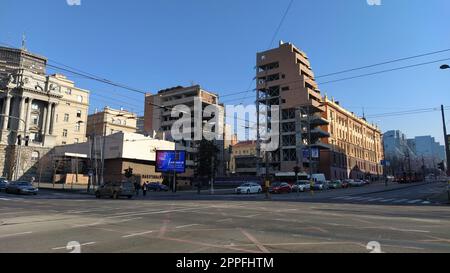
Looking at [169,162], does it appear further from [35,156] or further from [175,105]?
[175,105]

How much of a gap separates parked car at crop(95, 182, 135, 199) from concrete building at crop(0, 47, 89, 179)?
1754 inches

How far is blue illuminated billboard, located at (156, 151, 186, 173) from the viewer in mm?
59938

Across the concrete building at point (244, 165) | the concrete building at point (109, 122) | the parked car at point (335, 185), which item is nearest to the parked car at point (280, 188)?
the parked car at point (335, 185)

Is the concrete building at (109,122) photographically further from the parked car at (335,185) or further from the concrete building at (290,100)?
the parked car at (335,185)

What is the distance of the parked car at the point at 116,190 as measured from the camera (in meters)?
37.2

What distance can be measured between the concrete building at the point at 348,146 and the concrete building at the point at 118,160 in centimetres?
4309

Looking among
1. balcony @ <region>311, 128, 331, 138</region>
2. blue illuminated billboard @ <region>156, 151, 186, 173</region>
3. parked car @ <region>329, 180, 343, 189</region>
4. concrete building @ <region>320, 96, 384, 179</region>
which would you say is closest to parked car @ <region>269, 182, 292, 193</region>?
blue illuminated billboard @ <region>156, 151, 186, 173</region>

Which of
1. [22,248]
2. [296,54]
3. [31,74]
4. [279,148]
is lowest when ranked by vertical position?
[22,248]

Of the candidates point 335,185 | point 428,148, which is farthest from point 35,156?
point 428,148

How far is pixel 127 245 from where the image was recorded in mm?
9820

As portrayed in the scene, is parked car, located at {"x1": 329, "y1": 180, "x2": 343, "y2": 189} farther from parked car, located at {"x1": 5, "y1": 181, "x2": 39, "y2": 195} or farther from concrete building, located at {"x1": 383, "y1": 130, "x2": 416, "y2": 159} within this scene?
concrete building, located at {"x1": 383, "y1": 130, "x2": 416, "y2": 159}
